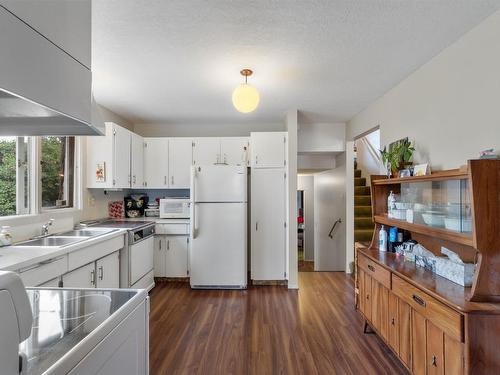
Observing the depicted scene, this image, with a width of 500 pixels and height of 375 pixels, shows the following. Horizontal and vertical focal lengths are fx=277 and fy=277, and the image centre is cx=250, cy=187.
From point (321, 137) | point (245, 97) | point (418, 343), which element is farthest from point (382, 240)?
point (321, 137)

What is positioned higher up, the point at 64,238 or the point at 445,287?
the point at 64,238

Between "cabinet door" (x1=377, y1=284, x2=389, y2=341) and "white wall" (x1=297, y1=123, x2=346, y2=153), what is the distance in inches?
106

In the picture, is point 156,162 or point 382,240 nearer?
point 382,240

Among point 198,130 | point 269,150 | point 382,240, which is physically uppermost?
point 198,130

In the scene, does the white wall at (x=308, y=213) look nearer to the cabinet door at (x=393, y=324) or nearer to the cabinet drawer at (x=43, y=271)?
the cabinet door at (x=393, y=324)

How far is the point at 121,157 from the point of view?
366cm

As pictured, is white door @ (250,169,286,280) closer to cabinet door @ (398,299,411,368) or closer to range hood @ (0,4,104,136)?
cabinet door @ (398,299,411,368)

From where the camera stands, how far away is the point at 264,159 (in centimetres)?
396

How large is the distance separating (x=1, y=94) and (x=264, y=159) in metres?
3.38

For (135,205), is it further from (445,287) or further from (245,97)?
(445,287)

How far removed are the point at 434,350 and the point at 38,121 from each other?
2.26 metres

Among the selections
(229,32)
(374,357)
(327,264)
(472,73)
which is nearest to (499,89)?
(472,73)

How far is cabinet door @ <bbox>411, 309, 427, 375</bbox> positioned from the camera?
67.2 inches

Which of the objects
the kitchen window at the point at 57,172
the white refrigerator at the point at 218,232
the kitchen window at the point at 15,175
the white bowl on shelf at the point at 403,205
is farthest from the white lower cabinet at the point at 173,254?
the white bowl on shelf at the point at 403,205
